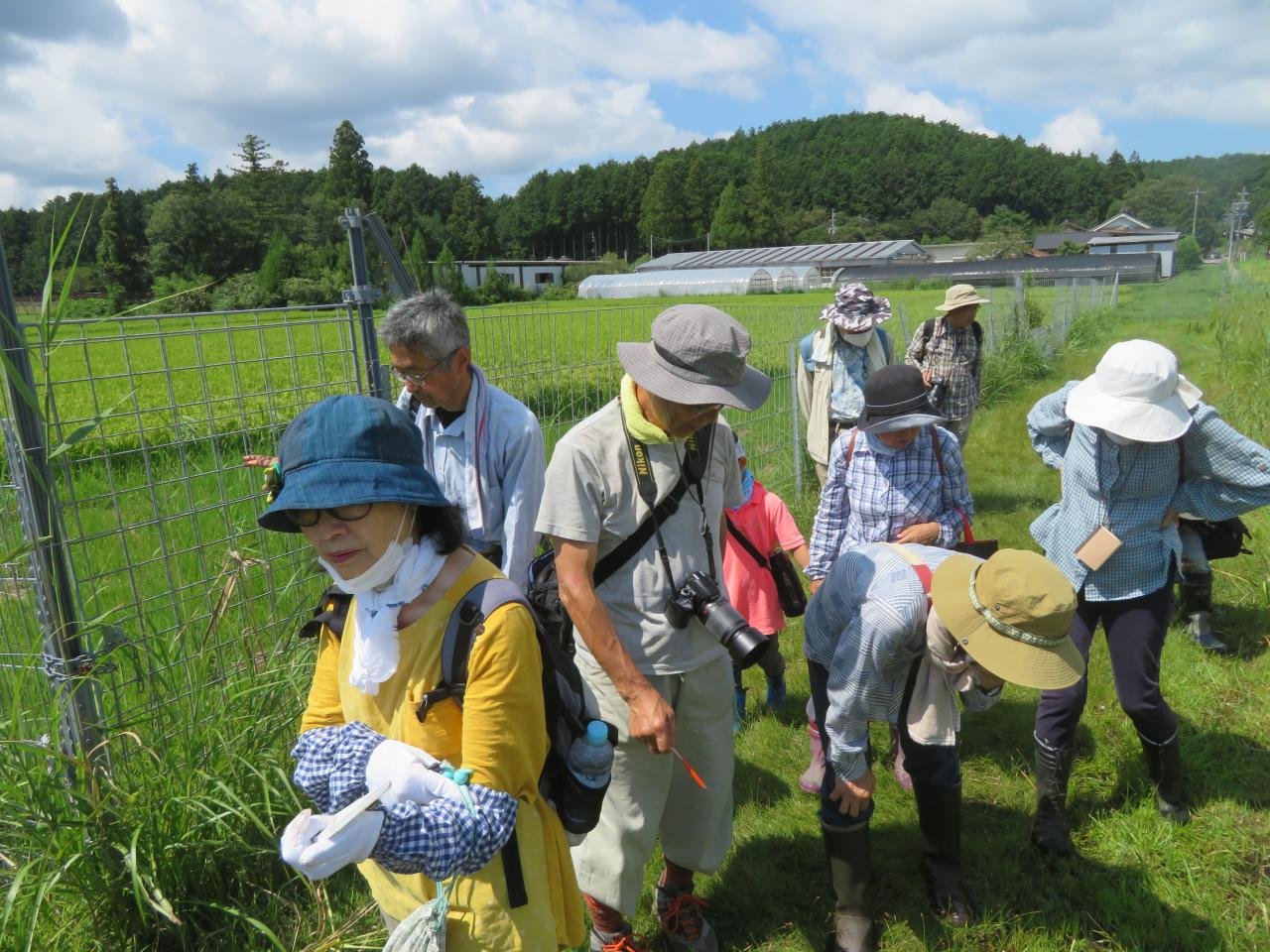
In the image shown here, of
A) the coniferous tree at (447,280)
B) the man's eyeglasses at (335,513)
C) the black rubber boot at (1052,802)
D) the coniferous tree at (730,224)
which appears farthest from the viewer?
the coniferous tree at (730,224)

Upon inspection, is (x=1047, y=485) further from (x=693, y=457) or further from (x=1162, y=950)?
(x=693, y=457)

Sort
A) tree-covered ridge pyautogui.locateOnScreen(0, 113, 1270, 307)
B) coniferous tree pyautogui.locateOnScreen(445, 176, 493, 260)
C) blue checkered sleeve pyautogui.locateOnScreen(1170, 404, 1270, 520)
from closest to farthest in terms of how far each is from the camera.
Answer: blue checkered sleeve pyautogui.locateOnScreen(1170, 404, 1270, 520) → tree-covered ridge pyautogui.locateOnScreen(0, 113, 1270, 307) → coniferous tree pyautogui.locateOnScreen(445, 176, 493, 260)

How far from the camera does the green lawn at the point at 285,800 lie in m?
2.25

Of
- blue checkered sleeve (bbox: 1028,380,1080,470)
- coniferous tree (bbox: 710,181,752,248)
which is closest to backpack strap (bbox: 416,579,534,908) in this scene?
blue checkered sleeve (bbox: 1028,380,1080,470)

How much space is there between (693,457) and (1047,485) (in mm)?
6546

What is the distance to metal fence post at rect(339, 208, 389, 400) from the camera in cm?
330

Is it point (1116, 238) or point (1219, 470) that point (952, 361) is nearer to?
point (1219, 470)

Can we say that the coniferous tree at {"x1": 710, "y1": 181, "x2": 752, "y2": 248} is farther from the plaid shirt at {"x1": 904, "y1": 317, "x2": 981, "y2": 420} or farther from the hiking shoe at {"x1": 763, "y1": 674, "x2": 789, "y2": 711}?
the hiking shoe at {"x1": 763, "y1": 674, "x2": 789, "y2": 711}

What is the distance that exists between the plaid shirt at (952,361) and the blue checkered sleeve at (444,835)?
6321mm

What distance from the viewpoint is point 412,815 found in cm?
129

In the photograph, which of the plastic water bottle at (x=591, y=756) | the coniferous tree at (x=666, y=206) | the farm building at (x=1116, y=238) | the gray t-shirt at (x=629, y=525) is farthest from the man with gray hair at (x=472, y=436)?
the coniferous tree at (x=666, y=206)

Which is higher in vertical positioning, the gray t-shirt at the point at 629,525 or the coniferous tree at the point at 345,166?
the coniferous tree at the point at 345,166

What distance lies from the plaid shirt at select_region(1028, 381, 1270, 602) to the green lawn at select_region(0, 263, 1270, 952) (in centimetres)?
99

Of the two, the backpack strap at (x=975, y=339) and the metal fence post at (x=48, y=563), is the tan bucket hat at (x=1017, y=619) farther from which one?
the backpack strap at (x=975, y=339)
